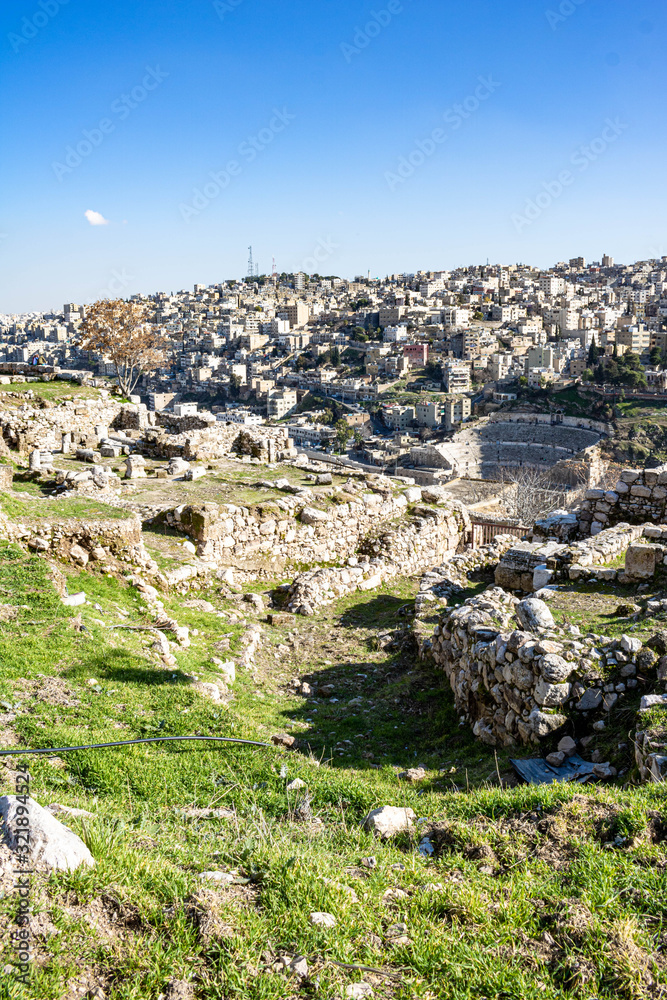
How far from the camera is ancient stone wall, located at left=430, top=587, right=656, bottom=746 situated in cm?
545

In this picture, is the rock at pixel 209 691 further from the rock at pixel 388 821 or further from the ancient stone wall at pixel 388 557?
the ancient stone wall at pixel 388 557

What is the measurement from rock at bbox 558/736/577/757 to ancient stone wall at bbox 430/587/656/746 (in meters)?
0.14

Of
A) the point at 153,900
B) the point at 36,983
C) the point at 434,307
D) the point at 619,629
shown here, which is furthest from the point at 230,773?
the point at 434,307

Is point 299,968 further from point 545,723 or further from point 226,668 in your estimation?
point 226,668

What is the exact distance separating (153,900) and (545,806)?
2.29 m

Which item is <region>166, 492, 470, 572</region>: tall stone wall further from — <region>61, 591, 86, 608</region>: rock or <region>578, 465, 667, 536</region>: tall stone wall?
<region>61, 591, 86, 608</region>: rock

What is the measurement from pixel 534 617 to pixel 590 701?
1121 millimetres

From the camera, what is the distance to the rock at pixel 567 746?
17.1ft

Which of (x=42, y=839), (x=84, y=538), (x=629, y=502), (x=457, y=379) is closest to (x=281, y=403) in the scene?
(x=457, y=379)

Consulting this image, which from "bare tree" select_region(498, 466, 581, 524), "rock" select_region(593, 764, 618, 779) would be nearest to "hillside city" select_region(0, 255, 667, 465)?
"bare tree" select_region(498, 466, 581, 524)

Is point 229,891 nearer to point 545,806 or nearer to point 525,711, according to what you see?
point 545,806

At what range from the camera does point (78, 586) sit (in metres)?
8.25

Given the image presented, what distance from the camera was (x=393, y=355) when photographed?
139m

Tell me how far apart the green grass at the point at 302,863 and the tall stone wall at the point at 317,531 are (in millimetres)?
5175
